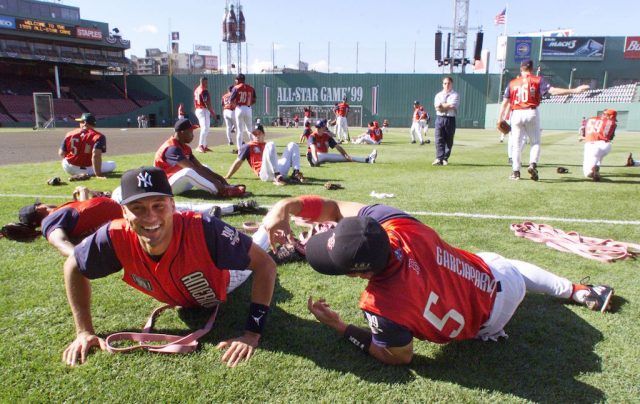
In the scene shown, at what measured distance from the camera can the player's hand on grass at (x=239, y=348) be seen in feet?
7.90

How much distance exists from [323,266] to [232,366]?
0.83 meters

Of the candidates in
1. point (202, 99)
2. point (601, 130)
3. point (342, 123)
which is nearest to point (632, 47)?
point (342, 123)

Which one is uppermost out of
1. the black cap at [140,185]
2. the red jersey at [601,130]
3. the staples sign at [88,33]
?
the staples sign at [88,33]

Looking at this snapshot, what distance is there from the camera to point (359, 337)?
8.21ft

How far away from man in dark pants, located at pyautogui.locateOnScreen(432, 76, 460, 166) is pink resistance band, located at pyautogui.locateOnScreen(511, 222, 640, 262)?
6643mm

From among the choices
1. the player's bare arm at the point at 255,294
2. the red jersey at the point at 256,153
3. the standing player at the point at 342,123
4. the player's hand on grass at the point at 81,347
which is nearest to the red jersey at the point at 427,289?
the player's bare arm at the point at 255,294

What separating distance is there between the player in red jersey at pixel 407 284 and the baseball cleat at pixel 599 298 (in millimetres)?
678

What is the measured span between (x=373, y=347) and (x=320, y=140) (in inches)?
370

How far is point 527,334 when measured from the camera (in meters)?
2.73

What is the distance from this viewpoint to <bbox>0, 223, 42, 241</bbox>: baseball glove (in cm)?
439

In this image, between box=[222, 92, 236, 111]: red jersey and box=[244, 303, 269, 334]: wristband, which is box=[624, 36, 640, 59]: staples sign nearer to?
box=[222, 92, 236, 111]: red jersey

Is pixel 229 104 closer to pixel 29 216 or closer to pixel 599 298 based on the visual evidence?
pixel 29 216

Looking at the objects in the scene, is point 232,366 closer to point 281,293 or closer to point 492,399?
point 281,293

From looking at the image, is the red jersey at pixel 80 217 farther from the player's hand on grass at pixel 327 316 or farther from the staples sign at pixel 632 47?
the staples sign at pixel 632 47
